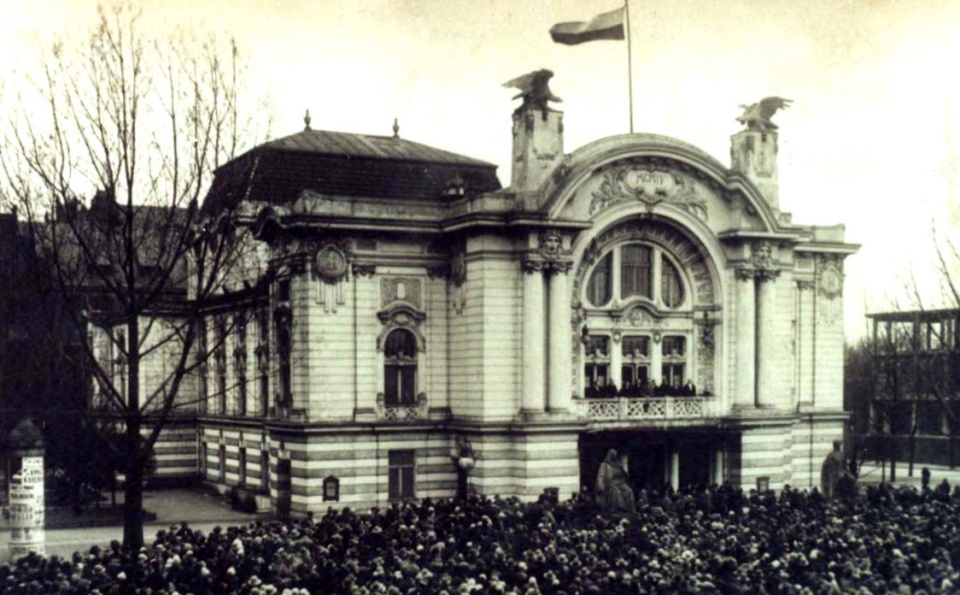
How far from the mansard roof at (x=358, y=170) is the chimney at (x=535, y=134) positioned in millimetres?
4231

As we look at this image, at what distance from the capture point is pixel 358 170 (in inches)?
1742

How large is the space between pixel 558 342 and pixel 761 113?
42.1 feet

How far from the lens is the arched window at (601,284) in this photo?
135 feet

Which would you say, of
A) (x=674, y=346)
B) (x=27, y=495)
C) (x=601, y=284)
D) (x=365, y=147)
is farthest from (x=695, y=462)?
(x=27, y=495)

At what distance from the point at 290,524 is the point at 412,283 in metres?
13.2

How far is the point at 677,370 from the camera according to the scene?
140 ft

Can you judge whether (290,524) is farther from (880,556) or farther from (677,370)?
(677,370)

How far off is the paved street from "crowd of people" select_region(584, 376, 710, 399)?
506 inches

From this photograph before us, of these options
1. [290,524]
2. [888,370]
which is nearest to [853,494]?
[290,524]

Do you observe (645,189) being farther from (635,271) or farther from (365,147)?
(365,147)

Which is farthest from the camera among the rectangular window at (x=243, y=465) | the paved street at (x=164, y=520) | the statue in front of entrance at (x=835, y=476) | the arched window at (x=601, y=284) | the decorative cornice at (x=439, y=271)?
the rectangular window at (x=243, y=465)

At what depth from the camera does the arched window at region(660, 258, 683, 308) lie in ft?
139

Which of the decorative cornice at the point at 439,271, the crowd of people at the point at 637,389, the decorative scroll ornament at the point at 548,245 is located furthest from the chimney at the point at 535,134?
the crowd of people at the point at 637,389

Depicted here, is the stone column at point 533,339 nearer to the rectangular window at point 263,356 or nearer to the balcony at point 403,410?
the balcony at point 403,410
